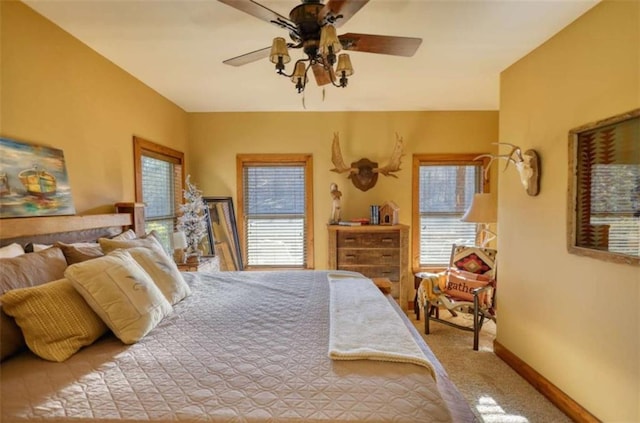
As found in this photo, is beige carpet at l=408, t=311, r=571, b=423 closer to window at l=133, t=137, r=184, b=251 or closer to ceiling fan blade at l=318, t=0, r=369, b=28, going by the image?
ceiling fan blade at l=318, t=0, r=369, b=28

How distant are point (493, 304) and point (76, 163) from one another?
3745mm

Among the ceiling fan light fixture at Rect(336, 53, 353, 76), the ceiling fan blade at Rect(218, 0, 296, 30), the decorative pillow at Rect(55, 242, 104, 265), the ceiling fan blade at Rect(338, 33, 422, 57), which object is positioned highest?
the ceiling fan blade at Rect(218, 0, 296, 30)

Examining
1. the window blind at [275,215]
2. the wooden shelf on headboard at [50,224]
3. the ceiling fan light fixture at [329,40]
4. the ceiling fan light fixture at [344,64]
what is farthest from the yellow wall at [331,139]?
the ceiling fan light fixture at [329,40]

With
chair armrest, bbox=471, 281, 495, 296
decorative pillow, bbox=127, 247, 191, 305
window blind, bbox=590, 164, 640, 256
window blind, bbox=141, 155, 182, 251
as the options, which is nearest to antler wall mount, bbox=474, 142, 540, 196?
window blind, bbox=590, 164, 640, 256

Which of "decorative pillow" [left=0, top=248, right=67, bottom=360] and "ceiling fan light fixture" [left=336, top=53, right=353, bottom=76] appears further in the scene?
"ceiling fan light fixture" [left=336, top=53, right=353, bottom=76]

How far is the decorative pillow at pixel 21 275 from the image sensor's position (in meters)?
1.14

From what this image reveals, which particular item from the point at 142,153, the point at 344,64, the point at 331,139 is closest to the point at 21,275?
the point at 344,64

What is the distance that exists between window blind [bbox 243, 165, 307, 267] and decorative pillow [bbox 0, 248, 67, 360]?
2.54m

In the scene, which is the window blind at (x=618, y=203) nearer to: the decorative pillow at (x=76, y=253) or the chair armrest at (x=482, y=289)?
the chair armrest at (x=482, y=289)

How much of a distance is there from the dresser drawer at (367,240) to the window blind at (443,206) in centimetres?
69

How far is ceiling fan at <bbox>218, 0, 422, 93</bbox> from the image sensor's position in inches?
52.9

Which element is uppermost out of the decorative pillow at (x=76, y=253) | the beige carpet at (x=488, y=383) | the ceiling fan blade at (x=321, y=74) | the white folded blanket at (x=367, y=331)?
the ceiling fan blade at (x=321, y=74)

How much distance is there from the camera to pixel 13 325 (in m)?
1.17

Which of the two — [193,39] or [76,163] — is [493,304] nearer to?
[193,39]
